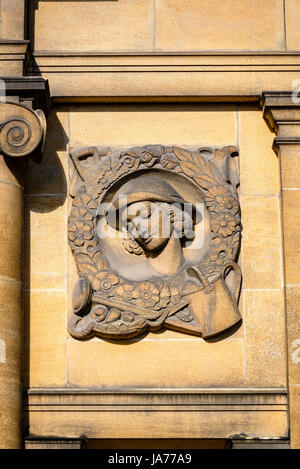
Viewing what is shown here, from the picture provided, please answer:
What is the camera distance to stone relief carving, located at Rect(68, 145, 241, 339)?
1293cm

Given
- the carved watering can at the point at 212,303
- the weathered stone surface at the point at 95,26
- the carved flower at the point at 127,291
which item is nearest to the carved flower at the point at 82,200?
the carved flower at the point at 127,291

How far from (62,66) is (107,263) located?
7.75 ft

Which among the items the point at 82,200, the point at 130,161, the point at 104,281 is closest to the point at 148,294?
the point at 104,281

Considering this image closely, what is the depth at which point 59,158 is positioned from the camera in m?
13.5

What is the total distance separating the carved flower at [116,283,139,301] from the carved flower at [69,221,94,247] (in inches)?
26.5

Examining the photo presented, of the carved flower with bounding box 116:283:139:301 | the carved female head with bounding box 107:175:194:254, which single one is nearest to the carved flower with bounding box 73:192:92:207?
the carved female head with bounding box 107:175:194:254

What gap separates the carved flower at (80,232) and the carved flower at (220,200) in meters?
1.37

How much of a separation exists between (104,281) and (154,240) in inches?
28.5

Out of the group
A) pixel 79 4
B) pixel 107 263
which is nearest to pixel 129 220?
pixel 107 263

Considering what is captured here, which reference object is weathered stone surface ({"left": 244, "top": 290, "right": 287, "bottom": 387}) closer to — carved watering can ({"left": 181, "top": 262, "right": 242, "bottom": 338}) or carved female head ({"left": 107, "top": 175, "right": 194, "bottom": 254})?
carved watering can ({"left": 181, "top": 262, "right": 242, "bottom": 338})

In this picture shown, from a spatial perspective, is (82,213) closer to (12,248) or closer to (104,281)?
(104,281)

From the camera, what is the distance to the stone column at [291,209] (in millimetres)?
12703

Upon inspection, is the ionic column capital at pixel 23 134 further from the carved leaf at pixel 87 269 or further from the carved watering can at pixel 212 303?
the carved watering can at pixel 212 303

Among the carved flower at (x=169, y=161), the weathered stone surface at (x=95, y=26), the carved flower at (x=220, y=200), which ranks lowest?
the carved flower at (x=220, y=200)
